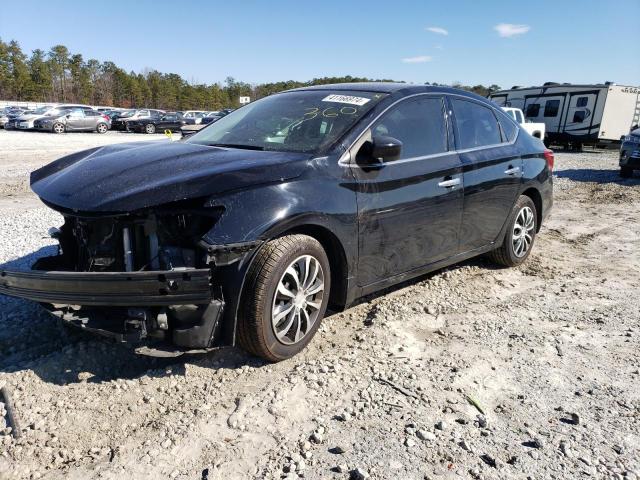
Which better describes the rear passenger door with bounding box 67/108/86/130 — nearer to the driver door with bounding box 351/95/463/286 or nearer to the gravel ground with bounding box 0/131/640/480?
the gravel ground with bounding box 0/131/640/480

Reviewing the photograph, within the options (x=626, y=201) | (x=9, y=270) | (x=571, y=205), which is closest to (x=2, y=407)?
(x=9, y=270)

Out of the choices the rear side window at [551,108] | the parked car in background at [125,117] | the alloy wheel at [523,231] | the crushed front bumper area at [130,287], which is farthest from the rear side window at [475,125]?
the parked car in background at [125,117]

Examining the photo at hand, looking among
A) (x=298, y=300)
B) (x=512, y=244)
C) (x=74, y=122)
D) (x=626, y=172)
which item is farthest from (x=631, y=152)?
(x=74, y=122)

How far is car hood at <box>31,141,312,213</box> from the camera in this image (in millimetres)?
2822

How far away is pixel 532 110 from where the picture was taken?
26688 mm

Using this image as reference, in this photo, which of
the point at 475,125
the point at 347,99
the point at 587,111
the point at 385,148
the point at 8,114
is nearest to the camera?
the point at 385,148

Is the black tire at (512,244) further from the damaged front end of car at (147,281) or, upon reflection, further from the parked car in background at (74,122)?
the parked car in background at (74,122)

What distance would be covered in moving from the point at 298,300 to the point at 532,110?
26832 mm

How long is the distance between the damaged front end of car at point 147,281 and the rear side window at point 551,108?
26205 mm

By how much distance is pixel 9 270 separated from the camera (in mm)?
2971

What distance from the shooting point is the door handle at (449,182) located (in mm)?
4190

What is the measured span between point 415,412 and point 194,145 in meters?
2.41

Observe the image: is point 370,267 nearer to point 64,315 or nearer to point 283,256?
point 283,256

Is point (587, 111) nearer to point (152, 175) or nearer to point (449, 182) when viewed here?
point (449, 182)
